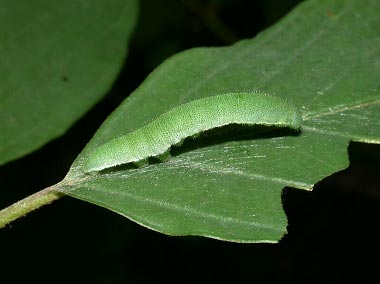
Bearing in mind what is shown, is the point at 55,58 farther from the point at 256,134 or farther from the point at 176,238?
the point at 176,238

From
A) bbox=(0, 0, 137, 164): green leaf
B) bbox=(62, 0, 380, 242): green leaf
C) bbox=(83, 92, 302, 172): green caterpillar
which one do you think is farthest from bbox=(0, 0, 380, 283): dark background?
bbox=(83, 92, 302, 172): green caterpillar

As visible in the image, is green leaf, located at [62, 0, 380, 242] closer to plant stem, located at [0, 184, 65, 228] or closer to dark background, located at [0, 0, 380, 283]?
plant stem, located at [0, 184, 65, 228]

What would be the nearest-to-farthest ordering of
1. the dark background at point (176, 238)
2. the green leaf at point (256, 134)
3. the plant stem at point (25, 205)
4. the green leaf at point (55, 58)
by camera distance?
1. the plant stem at point (25, 205)
2. the green leaf at point (256, 134)
3. the green leaf at point (55, 58)
4. the dark background at point (176, 238)

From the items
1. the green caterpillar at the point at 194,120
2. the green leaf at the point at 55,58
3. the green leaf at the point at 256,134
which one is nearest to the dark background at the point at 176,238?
the green leaf at the point at 55,58

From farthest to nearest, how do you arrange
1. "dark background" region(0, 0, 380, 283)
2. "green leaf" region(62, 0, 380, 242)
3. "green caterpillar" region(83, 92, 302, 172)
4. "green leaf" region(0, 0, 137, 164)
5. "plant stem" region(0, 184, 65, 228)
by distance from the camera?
1. "dark background" region(0, 0, 380, 283)
2. "green leaf" region(0, 0, 137, 164)
3. "green caterpillar" region(83, 92, 302, 172)
4. "green leaf" region(62, 0, 380, 242)
5. "plant stem" region(0, 184, 65, 228)

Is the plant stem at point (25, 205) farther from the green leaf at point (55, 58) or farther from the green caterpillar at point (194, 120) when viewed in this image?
the green leaf at point (55, 58)

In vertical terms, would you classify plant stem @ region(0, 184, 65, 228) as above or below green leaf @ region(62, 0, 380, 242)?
below

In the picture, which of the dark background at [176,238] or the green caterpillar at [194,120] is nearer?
the green caterpillar at [194,120]
